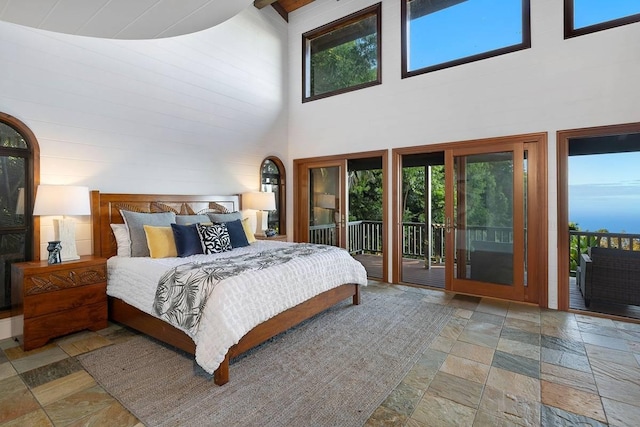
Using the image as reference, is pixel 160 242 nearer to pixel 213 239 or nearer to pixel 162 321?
pixel 213 239

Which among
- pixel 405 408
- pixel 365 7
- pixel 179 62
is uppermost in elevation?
pixel 365 7

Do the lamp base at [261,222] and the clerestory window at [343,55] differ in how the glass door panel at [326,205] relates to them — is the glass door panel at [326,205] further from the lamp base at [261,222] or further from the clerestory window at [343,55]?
the clerestory window at [343,55]

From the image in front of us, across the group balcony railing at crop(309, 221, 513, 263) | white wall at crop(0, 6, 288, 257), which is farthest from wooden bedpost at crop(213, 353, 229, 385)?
balcony railing at crop(309, 221, 513, 263)

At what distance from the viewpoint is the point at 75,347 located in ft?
8.97

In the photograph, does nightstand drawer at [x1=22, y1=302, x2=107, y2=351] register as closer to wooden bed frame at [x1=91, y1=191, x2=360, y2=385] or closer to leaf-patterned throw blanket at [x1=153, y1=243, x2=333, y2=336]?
wooden bed frame at [x1=91, y1=191, x2=360, y2=385]

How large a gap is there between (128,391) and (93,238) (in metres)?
2.09

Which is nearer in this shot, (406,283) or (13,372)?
(13,372)

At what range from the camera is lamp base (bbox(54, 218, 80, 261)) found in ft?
10.1

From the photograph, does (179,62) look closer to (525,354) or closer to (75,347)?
(75,347)

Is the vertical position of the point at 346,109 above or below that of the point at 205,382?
above

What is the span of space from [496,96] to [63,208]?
16.5 ft

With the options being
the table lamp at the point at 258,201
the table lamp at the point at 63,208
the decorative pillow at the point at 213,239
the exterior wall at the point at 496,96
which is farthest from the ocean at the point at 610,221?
the table lamp at the point at 63,208

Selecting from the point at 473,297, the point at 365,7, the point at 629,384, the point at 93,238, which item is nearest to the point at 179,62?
the point at 93,238

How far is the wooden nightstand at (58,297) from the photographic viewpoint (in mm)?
2645
